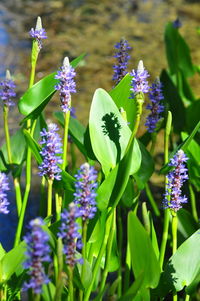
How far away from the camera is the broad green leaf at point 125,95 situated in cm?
225

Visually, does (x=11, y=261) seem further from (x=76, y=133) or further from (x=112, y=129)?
(x=76, y=133)

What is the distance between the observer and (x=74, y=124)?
103 inches

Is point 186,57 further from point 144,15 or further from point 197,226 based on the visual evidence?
point 144,15

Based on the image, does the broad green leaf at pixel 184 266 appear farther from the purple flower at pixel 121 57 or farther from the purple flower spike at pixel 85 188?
the purple flower at pixel 121 57

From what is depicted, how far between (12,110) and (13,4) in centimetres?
273

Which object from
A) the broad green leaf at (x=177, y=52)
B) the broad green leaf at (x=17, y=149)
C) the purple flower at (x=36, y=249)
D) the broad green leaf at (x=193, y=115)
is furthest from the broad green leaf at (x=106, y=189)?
the broad green leaf at (x=177, y=52)

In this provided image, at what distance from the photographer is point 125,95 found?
7.59 feet

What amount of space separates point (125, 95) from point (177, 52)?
1375 millimetres

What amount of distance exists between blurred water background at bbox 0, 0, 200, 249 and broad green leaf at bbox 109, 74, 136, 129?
6.87 ft

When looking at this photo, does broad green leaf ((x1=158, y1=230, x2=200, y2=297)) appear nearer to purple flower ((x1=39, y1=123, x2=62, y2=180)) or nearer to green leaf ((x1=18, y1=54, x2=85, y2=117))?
purple flower ((x1=39, y1=123, x2=62, y2=180))

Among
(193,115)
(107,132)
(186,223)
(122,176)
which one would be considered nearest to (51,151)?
(122,176)

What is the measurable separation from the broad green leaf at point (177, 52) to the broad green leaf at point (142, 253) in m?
1.89

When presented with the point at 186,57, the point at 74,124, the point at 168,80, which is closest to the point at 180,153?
the point at 74,124

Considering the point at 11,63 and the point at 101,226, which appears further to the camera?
the point at 11,63
